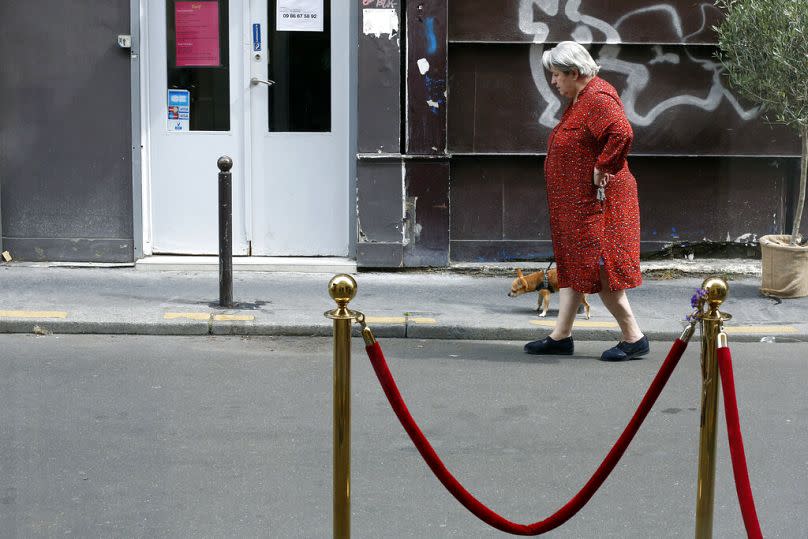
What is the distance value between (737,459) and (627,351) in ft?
12.7

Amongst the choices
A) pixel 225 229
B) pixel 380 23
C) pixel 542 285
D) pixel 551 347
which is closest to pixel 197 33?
pixel 380 23

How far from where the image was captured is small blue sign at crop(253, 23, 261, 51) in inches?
398

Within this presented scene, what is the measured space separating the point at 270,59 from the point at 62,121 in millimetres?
1718

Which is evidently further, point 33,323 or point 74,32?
point 74,32

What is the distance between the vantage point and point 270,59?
401 inches

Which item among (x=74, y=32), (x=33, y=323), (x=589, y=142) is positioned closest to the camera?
(x=589, y=142)

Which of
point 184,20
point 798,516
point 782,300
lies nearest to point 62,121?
point 184,20

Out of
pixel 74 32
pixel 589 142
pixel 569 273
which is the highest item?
pixel 74 32

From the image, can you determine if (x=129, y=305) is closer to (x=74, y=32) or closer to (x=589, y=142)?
(x=74, y=32)

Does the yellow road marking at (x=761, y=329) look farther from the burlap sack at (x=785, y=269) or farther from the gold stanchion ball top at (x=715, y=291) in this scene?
the gold stanchion ball top at (x=715, y=291)

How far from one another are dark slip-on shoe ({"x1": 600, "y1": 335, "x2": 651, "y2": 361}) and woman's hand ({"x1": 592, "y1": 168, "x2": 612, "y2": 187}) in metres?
1.01

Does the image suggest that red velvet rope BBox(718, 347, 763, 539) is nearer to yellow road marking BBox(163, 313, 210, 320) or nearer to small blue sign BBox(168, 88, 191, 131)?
yellow road marking BBox(163, 313, 210, 320)

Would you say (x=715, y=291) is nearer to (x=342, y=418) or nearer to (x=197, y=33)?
(x=342, y=418)

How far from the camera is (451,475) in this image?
13.4 feet
